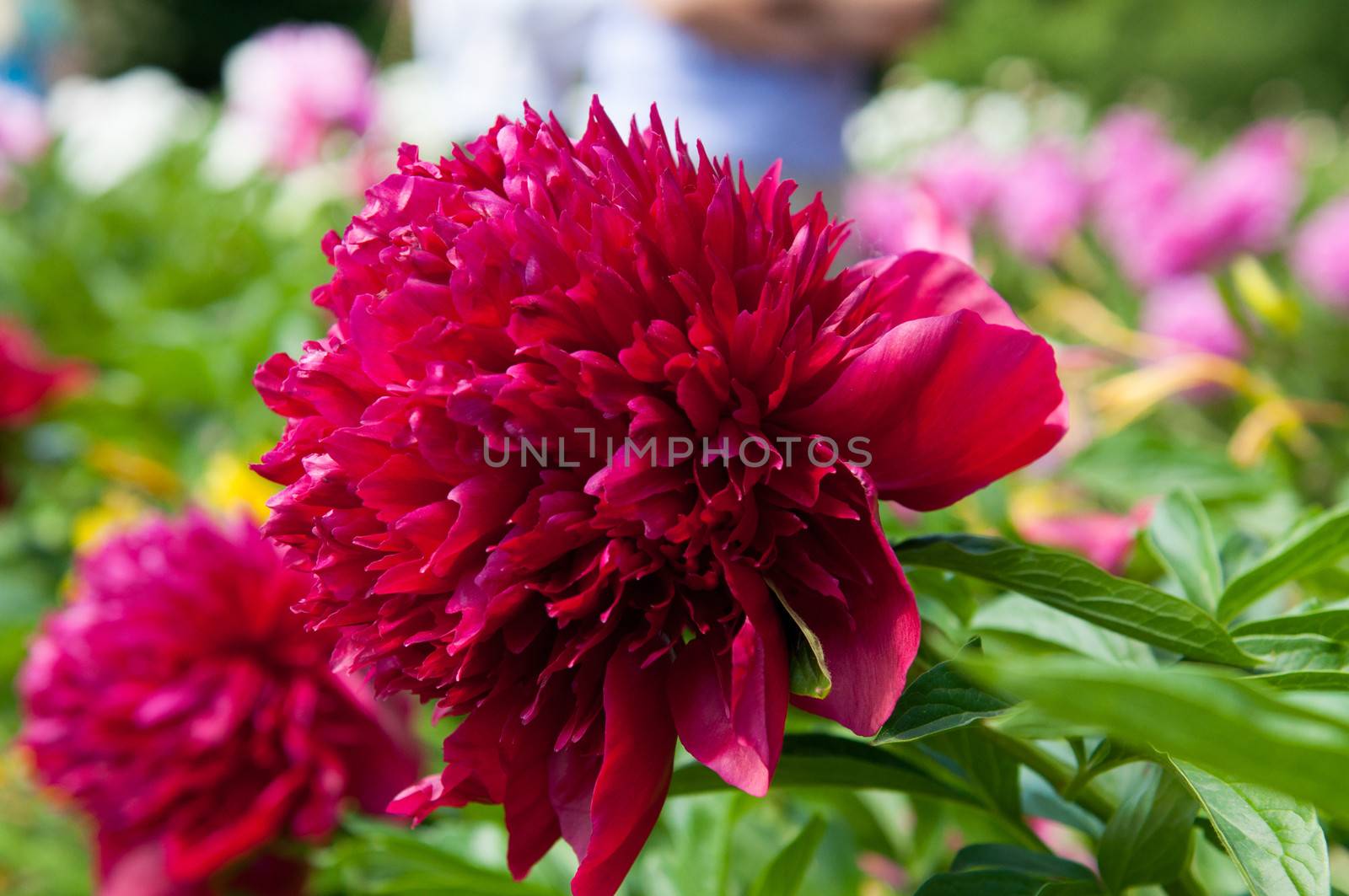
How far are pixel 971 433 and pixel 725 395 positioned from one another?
85 mm

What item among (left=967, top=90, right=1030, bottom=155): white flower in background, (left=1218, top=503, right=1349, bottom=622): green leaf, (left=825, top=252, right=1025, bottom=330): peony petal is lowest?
(left=1218, top=503, right=1349, bottom=622): green leaf

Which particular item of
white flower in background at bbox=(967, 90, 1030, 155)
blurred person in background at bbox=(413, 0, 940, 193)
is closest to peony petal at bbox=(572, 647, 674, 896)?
blurred person in background at bbox=(413, 0, 940, 193)

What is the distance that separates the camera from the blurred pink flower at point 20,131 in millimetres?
3150

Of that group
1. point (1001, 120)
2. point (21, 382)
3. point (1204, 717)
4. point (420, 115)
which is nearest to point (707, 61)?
point (420, 115)

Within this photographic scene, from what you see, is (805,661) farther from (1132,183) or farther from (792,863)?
(1132,183)

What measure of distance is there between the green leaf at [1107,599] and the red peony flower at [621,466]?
34 mm

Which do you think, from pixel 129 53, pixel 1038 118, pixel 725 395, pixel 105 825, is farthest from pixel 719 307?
pixel 129 53

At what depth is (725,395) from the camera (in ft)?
1.34

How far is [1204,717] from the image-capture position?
0.23m

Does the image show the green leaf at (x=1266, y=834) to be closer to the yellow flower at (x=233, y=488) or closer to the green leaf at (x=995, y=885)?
the green leaf at (x=995, y=885)

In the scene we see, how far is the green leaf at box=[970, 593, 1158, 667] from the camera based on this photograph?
1.69 ft

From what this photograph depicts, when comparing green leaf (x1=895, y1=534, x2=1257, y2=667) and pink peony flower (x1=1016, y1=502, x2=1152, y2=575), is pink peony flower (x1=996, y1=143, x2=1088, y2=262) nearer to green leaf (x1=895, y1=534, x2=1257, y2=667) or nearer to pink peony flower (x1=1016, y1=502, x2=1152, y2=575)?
pink peony flower (x1=1016, y1=502, x2=1152, y2=575)

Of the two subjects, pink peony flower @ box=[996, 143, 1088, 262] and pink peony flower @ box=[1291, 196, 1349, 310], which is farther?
pink peony flower @ box=[996, 143, 1088, 262]

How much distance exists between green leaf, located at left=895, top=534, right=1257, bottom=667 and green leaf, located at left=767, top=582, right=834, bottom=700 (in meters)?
0.07
